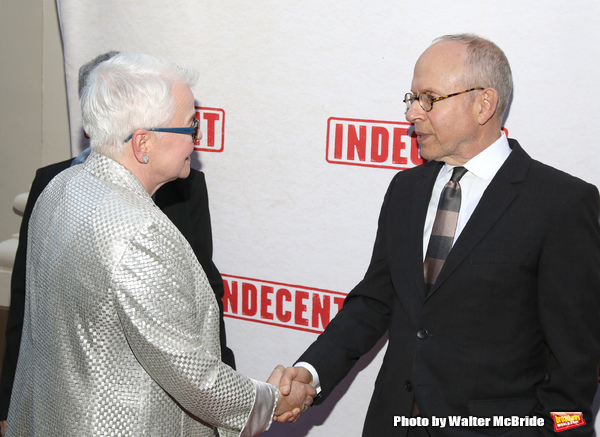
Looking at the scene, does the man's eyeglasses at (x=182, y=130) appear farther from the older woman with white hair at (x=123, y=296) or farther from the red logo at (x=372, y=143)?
the red logo at (x=372, y=143)

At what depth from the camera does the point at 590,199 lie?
7.10 ft

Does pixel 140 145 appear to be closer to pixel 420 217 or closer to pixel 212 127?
pixel 420 217

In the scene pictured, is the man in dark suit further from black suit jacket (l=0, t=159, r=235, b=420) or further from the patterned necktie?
black suit jacket (l=0, t=159, r=235, b=420)

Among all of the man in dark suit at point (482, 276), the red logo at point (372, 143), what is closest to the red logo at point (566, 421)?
the man in dark suit at point (482, 276)

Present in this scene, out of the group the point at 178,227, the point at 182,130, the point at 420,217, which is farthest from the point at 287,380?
the point at 182,130

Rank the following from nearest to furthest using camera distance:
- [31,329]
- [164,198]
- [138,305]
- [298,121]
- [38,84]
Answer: [138,305] → [31,329] → [164,198] → [298,121] → [38,84]

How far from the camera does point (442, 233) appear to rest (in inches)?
93.0

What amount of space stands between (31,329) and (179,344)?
52 cm

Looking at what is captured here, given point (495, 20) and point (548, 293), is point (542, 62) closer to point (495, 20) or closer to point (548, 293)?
point (495, 20)

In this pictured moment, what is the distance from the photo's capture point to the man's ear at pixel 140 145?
200 cm

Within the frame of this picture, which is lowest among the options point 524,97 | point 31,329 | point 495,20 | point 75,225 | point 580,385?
Answer: point 580,385

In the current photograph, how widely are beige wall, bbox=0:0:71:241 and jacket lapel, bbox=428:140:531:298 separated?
2876 mm

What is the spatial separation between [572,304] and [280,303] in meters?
1.55

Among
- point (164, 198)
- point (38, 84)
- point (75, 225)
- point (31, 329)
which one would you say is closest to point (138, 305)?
point (75, 225)
